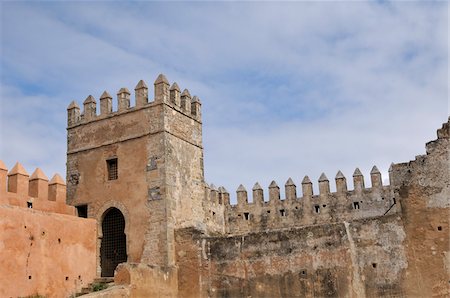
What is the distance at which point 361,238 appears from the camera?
50.1 ft

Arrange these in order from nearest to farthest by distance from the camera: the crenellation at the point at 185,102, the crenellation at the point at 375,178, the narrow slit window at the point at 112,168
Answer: the narrow slit window at the point at 112,168
the crenellation at the point at 185,102
the crenellation at the point at 375,178

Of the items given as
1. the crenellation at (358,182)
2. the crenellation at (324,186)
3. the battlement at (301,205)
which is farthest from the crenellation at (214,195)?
the crenellation at (358,182)

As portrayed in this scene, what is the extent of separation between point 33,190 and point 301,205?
1828 centimetres

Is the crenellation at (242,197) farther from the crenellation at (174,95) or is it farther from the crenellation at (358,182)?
the crenellation at (174,95)

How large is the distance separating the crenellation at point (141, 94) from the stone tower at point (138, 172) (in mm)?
32

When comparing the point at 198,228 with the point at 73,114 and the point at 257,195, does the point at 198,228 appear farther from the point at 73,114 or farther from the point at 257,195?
the point at 257,195

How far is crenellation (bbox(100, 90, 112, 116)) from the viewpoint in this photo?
19.0 meters

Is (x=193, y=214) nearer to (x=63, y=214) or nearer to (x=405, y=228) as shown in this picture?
(x=63, y=214)

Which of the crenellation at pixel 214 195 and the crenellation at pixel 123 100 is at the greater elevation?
the crenellation at pixel 123 100

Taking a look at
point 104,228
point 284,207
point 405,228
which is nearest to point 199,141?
point 104,228

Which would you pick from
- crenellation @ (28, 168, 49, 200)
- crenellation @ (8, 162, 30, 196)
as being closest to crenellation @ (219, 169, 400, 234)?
crenellation @ (28, 168, 49, 200)

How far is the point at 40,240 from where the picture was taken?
1532 centimetres

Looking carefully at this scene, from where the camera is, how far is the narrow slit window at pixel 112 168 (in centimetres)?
1848

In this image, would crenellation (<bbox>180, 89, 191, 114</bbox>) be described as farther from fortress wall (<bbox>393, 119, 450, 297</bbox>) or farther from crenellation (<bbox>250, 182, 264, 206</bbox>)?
crenellation (<bbox>250, 182, 264, 206</bbox>)
